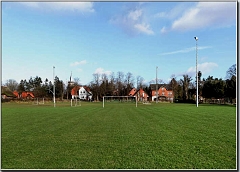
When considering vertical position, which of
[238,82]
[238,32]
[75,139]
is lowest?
[75,139]

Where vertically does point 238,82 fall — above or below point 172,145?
above

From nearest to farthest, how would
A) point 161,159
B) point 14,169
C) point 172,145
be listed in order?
1. point 14,169
2. point 161,159
3. point 172,145

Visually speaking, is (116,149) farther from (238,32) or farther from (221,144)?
(238,32)

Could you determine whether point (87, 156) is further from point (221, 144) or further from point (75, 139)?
point (221, 144)

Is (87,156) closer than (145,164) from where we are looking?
No

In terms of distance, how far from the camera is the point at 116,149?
250 inches

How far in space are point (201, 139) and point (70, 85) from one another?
6471cm

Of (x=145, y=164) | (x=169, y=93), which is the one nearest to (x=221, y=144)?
(x=145, y=164)

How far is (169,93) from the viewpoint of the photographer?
80875mm

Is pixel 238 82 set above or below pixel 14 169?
above

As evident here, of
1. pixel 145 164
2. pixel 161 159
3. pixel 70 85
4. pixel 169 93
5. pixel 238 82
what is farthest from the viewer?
pixel 169 93

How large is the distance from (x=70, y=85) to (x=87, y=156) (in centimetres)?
6588

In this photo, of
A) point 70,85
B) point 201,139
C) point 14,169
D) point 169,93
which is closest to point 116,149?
point 14,169

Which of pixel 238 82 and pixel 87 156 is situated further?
pixel 87 156
